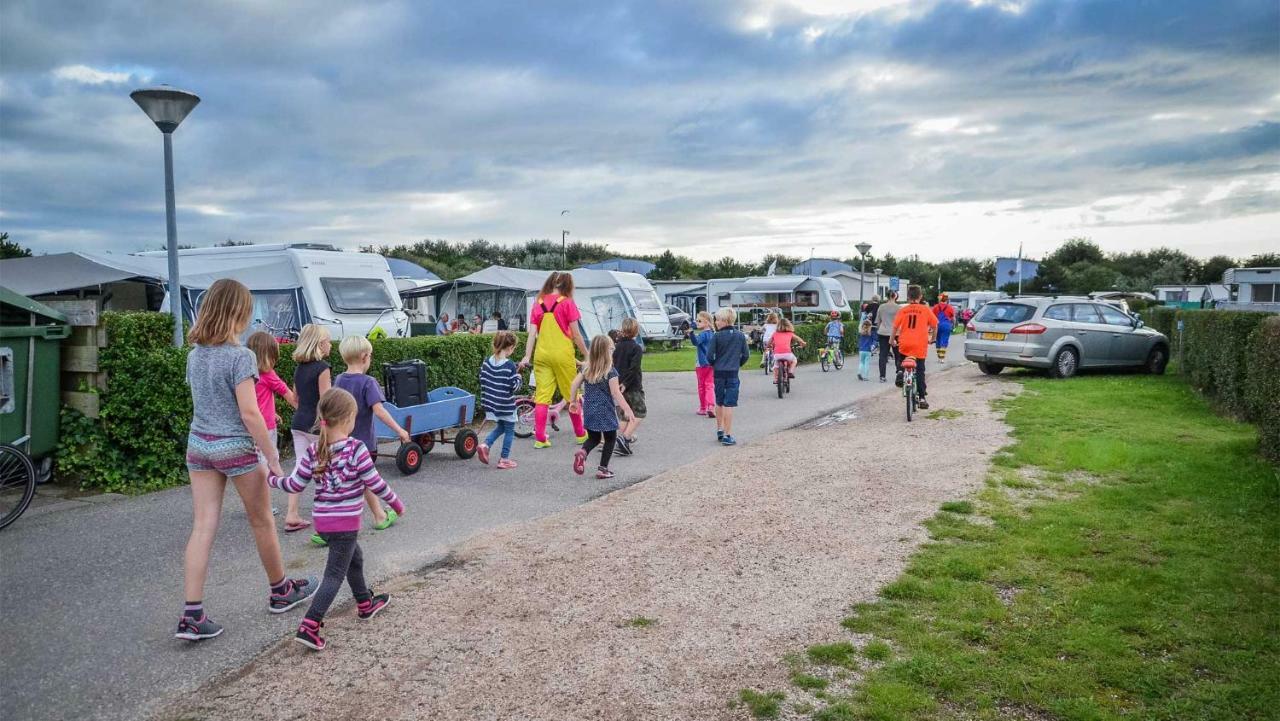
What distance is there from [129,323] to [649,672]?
5.89 meters

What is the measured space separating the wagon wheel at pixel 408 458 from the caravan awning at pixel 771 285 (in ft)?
82.2

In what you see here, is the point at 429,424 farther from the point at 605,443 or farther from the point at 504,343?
the point at 605,443

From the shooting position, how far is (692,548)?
5473 mm

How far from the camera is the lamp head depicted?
328 inches

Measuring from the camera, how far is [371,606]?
4.34 metres

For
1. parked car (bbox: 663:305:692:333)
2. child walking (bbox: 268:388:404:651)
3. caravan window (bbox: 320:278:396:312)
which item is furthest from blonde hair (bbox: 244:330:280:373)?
parked car (bbox: 663:305:692:333)

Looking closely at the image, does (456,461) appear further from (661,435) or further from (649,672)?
(649,672)

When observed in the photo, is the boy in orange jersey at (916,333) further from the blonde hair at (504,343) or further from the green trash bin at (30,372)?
the green trash bin at (30,372)

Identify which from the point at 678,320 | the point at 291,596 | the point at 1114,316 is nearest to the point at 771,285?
the point at 678,320

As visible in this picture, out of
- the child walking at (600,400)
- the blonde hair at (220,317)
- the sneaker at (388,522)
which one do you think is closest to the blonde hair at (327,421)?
the blonde hair at (220,317)

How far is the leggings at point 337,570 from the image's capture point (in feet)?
13.0

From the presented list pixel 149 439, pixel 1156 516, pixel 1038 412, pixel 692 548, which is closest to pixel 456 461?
pixel 149 439

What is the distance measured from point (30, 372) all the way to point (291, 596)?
3899mm

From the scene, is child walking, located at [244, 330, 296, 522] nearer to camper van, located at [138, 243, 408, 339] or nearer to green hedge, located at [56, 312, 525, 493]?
green hedge, located at [56, 312, 525, 493]
